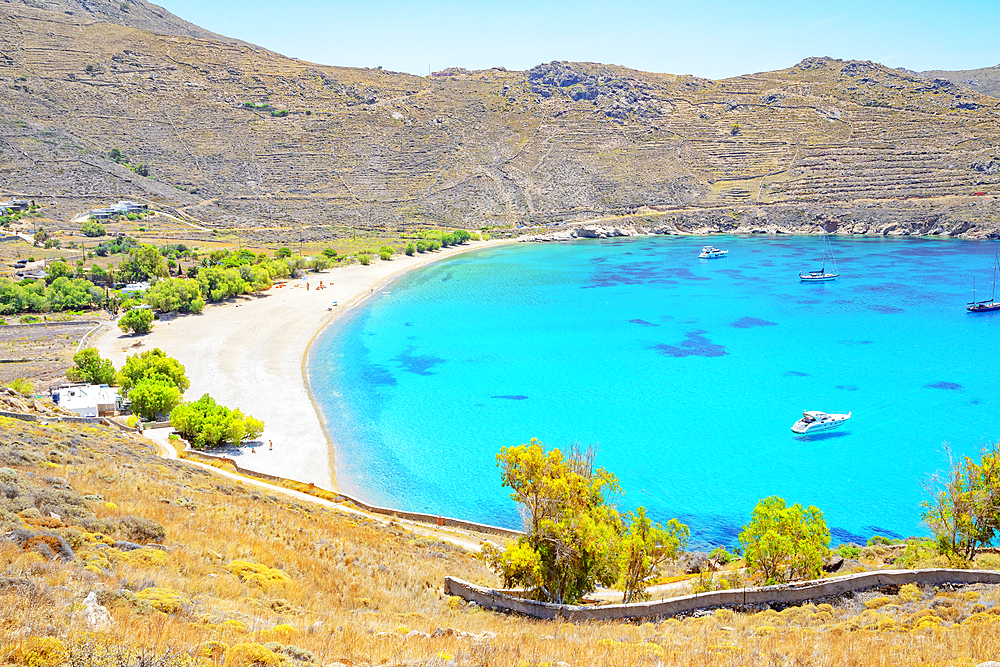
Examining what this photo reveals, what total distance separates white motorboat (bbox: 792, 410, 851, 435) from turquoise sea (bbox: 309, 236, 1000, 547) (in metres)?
0.68

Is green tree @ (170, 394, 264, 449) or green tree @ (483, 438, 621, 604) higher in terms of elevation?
green tree @ (483, 438, 621, 604)

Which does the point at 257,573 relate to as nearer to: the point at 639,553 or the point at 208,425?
the point at 639,553

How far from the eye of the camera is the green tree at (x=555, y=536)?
48.6 ft

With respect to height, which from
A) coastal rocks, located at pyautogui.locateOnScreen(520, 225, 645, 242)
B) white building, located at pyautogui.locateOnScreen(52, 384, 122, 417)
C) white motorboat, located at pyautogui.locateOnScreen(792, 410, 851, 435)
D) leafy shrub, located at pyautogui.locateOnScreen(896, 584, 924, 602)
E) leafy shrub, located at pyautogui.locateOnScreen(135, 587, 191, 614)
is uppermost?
coastal rocks, located at pyautogui.locateOnScreen(520, 225, 645, 242)

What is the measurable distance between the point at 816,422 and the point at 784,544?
Result: 79.2 feet

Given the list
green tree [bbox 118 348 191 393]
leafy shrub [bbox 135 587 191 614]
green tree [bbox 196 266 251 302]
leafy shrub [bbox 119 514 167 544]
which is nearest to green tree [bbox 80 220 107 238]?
green tree [bbox 196 266 251 302]

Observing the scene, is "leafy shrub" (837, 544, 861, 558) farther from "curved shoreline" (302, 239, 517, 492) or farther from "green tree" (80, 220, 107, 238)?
"green tree" (80, 220, 107, 238)

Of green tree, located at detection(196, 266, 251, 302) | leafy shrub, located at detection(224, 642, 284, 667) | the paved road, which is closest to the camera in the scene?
leafy shrub, located at detection(224, 642, 284, 667)

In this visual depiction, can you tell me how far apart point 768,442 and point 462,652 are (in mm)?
30320

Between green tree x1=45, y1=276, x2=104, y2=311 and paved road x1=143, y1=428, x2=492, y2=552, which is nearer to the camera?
paved road x1=143, y1=428, x2=492, y2=552

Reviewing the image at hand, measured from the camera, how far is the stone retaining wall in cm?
1452

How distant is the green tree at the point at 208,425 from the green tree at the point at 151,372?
19.5ft

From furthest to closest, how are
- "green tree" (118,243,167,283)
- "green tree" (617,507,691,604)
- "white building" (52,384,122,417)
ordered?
"green tree" (118,243,167,283)
"white building" (52,384,122,417)
"green tree" (617,507,691,604)

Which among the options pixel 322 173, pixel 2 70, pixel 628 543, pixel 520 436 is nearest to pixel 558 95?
pixel 322 173
